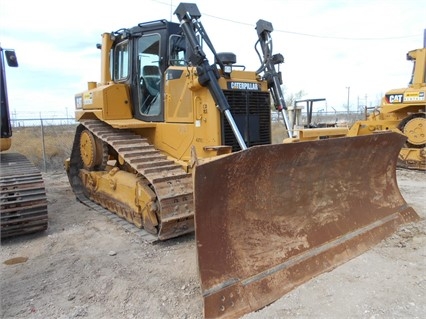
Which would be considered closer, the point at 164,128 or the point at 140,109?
the point at 164,128

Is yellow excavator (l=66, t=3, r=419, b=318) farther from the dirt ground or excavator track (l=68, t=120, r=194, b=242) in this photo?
the dirt ground

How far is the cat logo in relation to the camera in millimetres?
10060

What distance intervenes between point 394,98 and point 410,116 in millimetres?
653

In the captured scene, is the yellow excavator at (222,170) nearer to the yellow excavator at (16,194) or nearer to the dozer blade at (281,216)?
the dozer blade at (281,216)

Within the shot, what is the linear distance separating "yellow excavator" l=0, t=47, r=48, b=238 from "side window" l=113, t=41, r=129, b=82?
1.65m

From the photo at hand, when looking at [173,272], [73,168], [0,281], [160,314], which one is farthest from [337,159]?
[73,168]

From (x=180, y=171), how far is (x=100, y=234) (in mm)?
1403

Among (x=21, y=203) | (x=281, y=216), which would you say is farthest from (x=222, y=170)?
(x=21, y=203)

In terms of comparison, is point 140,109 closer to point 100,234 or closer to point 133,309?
point 100,234

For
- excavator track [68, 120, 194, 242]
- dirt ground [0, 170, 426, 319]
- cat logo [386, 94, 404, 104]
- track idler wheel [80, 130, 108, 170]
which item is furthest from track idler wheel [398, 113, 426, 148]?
track idler wheel [80, 130, 108, 170]

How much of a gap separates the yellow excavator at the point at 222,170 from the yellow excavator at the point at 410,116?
184 inches

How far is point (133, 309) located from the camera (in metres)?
3.13

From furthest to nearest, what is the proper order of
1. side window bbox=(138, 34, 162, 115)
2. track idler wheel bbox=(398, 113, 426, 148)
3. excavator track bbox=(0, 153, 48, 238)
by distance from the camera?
track idler wheel bbox=(398, 113, 426, 148) < side window bbox=(138, 34, 162, 115) < excavator track bbox=(0, 153, 48, 238)

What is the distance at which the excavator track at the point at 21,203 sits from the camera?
182 inches
